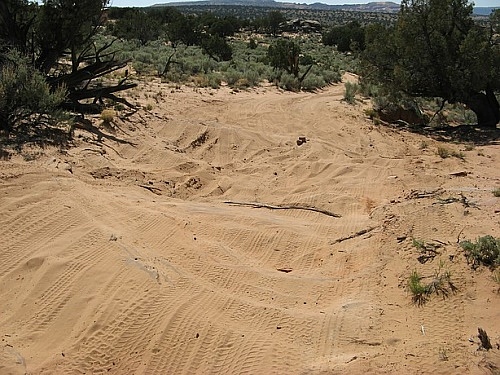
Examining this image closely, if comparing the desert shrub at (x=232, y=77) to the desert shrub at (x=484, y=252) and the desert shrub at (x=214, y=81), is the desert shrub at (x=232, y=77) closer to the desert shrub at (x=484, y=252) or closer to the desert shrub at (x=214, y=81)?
the desert shrub at (x=214, y=81)

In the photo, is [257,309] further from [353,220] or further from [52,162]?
[52,162]

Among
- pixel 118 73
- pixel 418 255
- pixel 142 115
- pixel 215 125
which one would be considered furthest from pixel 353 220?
pixel 118 73

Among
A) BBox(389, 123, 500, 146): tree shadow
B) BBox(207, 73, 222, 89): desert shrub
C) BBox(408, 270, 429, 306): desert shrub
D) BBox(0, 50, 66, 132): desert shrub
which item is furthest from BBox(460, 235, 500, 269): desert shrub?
BBox(207, 73, 222, 89): desert shrub

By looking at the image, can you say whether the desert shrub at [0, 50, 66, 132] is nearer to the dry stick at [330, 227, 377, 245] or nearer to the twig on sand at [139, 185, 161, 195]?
the twig on sand at [139, 185, 161, 195]

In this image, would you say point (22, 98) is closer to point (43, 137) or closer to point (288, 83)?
point (43, 137)

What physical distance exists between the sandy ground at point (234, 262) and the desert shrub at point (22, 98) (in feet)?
2.37

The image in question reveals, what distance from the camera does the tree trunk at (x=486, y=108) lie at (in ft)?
44.3

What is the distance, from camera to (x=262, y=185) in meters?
8.23

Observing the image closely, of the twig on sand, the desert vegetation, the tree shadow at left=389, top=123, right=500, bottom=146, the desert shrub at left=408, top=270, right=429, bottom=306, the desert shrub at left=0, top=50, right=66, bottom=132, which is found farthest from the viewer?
the tree shadow at left=389, top=123, right=500, bottom=146

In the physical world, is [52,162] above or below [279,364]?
above

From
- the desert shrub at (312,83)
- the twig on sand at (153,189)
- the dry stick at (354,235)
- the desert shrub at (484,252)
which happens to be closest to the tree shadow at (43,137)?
the twig on sand at (153,189)

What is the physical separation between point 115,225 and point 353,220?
303 cm

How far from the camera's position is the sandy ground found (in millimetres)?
4074

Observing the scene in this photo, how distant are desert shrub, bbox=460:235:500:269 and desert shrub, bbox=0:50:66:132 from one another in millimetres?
6926
